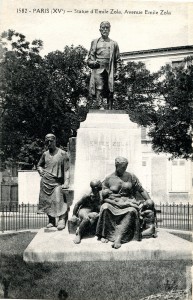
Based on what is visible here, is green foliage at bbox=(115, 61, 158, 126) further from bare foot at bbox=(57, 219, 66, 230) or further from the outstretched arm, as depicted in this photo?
bare foot at bbox=(57, 219, 66, 230)

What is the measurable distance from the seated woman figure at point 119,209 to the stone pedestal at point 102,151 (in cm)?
114

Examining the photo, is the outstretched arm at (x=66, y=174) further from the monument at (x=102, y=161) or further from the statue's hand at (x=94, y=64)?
the statue's hand at (x=94, y=64)

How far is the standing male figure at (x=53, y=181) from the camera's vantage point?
10359 millimetres

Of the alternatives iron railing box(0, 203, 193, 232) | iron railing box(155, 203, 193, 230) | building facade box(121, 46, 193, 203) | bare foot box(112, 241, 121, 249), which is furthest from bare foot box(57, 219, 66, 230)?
building facade box(121, 46, 193, 203)

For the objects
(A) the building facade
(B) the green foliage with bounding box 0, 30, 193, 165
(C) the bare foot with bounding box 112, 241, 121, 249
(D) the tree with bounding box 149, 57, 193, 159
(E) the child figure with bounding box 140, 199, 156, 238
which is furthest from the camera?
(A) the building facade

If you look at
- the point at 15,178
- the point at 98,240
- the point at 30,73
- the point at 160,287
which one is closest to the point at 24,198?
the point at 30,73

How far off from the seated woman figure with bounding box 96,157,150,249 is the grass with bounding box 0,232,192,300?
524 mm

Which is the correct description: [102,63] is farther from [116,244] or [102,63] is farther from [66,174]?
[116,244]

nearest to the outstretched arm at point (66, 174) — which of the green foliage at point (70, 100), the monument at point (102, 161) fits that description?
the monument at point (102, 161)

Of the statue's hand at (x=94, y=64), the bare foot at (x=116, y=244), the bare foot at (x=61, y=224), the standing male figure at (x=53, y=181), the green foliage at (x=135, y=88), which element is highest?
the green foliage at (x=135, y=88)

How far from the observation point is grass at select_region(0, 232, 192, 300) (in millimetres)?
7016

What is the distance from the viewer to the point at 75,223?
365 inches

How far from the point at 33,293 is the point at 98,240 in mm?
2003

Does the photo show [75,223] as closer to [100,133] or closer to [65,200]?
[65,200]
